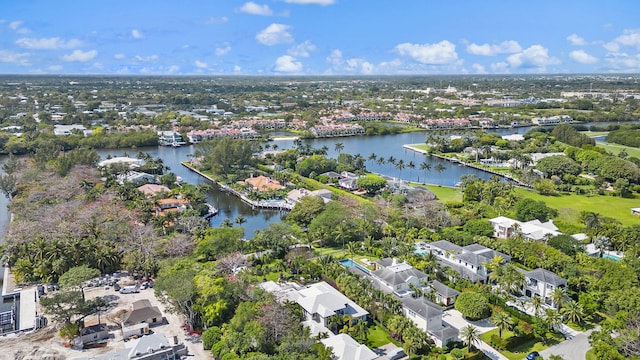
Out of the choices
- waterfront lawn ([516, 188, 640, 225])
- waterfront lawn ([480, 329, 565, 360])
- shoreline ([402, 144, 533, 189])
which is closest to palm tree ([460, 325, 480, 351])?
waterfront lawn ([480, 329, 565, 360])

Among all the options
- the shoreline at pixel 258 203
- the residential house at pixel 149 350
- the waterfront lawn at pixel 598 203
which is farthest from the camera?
the shoreline at pixel 258 203

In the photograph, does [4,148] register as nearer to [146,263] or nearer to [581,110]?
[146,263]

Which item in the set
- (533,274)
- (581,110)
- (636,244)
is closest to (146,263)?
(533,274)

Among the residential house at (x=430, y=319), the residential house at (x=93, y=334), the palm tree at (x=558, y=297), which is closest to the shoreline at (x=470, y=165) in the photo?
the palm tree at (x=558, y=297)

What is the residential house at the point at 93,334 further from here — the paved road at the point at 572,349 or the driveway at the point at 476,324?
the paved road at the point at 572,349

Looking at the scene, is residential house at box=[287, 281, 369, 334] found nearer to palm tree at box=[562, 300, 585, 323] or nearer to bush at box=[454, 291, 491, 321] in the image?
bush at box=[454, 291, 491, 321]

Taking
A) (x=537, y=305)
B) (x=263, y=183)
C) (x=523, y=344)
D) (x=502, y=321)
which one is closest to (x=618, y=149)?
(x=263, y=183)
